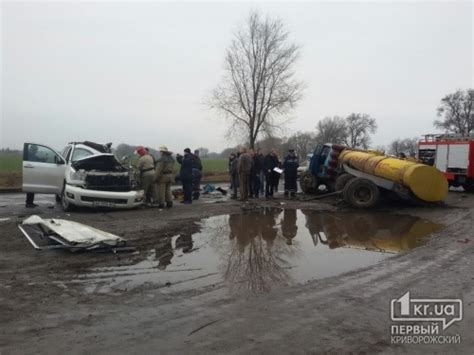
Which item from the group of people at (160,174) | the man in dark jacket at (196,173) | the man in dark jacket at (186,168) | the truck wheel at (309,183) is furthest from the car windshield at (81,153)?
the truck wheel at (309,183)

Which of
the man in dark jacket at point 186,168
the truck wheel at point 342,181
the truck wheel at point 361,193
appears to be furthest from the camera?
the truck wheel at point 342,181

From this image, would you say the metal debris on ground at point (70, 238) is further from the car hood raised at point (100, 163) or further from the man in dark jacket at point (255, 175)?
the man in dark jacket at point (255, 175)

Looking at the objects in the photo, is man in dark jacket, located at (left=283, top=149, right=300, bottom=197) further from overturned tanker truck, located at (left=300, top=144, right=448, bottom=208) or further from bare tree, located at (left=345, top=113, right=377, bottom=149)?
bare tree, located at (left=345, top=113, right=377, bottom=149)

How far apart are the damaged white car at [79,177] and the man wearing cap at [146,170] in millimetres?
402

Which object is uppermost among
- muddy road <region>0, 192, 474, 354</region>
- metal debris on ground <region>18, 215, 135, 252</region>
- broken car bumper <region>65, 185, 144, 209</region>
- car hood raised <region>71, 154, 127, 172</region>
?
car hood raised <region>71, 154, 127, 172</region>

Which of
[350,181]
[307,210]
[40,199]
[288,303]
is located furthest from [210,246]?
[40,199]

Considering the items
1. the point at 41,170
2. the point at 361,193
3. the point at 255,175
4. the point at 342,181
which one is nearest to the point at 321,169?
the point at 342,181

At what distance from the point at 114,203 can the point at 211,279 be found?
22.3 ft

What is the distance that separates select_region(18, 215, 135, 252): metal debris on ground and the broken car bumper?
3.12 metres

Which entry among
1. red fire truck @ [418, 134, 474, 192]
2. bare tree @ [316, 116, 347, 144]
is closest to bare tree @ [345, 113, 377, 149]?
bare tree @ [316, 116, 347, 144]

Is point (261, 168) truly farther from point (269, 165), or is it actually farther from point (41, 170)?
point (41, 170)

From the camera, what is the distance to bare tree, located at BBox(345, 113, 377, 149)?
8200 centimetres

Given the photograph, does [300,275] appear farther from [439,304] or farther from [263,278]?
[439,304]

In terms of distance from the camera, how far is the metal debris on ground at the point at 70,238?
748cm
